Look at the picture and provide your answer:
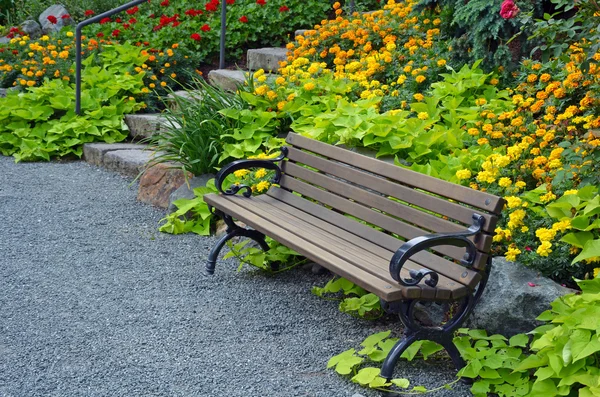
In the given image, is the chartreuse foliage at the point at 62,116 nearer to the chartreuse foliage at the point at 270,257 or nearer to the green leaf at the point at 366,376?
the chartreuse foliage at the point at 270,257

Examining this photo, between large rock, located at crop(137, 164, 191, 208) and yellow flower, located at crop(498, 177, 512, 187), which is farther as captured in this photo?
large rock, located at crop(137, 164, 191, 208)

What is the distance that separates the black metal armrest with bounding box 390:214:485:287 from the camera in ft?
10.1

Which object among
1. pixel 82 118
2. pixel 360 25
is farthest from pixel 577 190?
pixel 82 118

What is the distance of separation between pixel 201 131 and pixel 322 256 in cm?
240

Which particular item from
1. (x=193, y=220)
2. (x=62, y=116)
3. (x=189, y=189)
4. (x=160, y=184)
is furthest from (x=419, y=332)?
(x=62, y=116)

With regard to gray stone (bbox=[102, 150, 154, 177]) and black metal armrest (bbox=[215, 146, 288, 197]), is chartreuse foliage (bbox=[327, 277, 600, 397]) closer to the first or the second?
black metal armrest (bbox=[215, 146, 288, 197])

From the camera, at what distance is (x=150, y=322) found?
3938mm

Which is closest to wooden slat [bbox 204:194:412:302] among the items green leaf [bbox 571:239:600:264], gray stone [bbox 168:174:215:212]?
green leaf [bbox 571:239:600:264]

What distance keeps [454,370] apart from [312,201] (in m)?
1.53

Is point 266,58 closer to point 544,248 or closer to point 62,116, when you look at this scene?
point 62,116

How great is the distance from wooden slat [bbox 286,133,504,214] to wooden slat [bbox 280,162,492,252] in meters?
0.12

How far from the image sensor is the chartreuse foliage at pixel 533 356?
2.86 metres

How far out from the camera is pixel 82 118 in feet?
24.5

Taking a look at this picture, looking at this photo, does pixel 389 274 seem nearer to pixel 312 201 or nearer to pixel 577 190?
pixel 577 190
